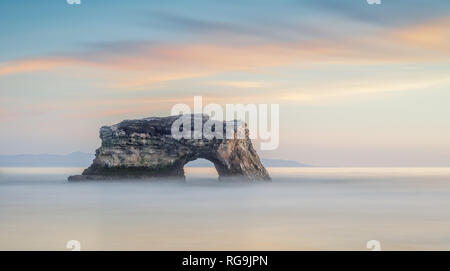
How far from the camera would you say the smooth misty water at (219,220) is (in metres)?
27.6

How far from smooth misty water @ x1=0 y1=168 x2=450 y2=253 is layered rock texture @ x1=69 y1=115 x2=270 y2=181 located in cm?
1171

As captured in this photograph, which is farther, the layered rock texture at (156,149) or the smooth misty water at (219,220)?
the layered rock texture at (156,149)

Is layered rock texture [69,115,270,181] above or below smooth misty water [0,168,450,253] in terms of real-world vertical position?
above

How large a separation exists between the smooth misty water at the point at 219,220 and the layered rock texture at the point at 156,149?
38.4 feet

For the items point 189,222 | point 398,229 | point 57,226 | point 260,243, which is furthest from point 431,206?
point 57,226

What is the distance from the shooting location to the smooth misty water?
27.6 metres

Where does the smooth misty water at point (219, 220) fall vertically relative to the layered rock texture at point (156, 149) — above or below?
below

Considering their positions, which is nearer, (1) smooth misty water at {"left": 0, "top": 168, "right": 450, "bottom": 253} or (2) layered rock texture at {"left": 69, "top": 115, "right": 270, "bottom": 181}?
(1) smooth misty water at {"left": 0, "top": 168, "right": 450, "bottom": 253}

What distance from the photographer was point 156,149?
69.4m

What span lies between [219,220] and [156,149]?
33.3 m

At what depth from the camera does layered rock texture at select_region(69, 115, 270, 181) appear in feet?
226

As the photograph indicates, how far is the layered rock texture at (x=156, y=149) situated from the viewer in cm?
6881

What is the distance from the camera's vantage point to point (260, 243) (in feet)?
91.7

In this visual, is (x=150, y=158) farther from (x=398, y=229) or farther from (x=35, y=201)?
(x=398, y=229)
